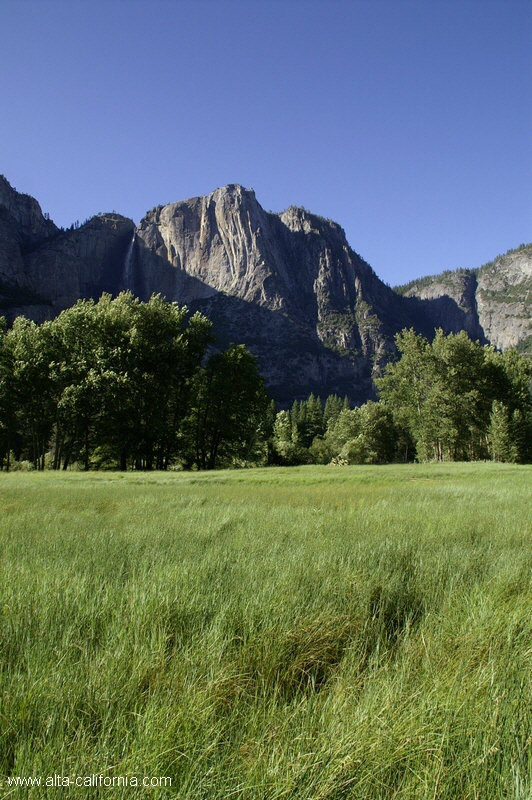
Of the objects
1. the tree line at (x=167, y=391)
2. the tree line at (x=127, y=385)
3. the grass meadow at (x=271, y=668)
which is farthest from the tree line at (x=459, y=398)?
the grass meadow at (x=271, y=668)

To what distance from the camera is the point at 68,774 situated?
1.74 meters

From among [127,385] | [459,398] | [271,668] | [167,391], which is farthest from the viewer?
[459,398]

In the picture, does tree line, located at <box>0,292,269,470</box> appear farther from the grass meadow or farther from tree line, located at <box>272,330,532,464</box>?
the grass meadow

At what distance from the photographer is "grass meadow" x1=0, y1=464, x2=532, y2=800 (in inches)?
70.9

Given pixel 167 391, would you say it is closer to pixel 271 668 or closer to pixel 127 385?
pixel 127 385

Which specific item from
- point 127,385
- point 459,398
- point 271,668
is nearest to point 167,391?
point 127,385

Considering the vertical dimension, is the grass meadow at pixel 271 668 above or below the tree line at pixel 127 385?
below

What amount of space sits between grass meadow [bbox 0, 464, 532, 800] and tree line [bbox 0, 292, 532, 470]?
91.0 ft

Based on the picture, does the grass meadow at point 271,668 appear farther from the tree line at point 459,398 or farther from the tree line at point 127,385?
the tree line at point 459,398

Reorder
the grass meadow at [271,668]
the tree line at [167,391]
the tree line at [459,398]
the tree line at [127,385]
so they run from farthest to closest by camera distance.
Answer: the tree line at [459,398]
the tree line at [167,391]
the tree line at [127,385]
the grass meadow at [271,668]

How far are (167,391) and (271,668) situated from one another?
1314 inches

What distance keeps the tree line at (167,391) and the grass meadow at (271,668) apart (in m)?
27.7

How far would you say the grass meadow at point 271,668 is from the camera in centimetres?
180

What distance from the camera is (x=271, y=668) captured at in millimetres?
2727
